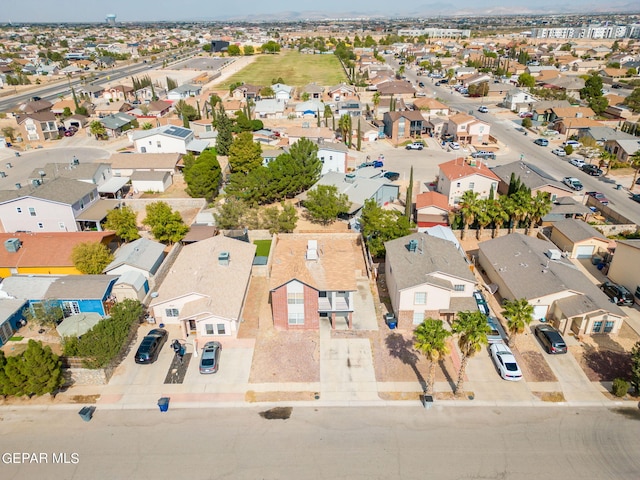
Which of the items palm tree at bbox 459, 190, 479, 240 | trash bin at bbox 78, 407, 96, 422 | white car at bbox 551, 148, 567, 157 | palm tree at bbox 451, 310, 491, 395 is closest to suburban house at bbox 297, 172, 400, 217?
palm tree at bbox 459, 190, 479, 240

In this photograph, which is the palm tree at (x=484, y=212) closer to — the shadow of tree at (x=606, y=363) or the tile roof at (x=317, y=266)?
the tile roof at (x=317, y=266)

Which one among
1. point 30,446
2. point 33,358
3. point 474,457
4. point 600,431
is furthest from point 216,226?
point 600,431

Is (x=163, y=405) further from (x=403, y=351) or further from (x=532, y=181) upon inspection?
(x=532, y=181)

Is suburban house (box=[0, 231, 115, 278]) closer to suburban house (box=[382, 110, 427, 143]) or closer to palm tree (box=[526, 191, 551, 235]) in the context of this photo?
Result: palm tree (box=[526, 191, 551, 235])

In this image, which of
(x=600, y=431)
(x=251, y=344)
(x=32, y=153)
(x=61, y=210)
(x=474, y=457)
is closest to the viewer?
(x=474, y=457)

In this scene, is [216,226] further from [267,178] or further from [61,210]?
[61,210]

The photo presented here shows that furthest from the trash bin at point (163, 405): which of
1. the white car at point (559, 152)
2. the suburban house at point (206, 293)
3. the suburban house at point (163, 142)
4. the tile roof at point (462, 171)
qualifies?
the white car at point (559, 152)
